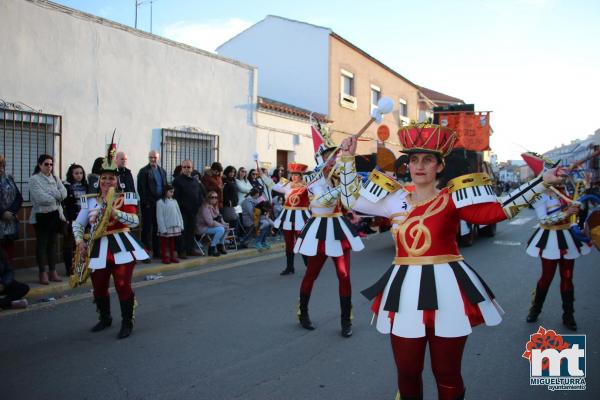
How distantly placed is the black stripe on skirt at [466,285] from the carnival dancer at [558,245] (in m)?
3.18

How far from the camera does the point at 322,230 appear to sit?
5.41 meters

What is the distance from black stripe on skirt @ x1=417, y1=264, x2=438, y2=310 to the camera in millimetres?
2734

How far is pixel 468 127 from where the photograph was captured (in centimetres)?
1645

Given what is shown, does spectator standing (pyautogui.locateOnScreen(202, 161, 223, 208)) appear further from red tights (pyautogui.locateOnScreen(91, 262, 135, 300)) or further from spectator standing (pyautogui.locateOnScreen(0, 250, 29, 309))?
red tights (pyautogui.locateOnScreen(91, 262, 135, 300))

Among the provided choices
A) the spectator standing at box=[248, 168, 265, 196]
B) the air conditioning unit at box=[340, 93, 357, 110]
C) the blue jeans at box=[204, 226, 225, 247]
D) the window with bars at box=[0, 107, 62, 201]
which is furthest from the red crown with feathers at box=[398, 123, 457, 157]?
the air conditioning unit at box=[340, 93, 357, 110]

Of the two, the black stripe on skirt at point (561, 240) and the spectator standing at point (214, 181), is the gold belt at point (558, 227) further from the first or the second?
the spectator standing at point (214, 181)

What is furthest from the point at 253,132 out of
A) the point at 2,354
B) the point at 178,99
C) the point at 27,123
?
the point at 2,354

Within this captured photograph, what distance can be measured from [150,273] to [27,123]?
3.47 meters

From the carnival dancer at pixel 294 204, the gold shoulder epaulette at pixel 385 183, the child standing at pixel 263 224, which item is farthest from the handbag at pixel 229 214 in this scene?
the gold shoulder epaulette at pixel 385 183

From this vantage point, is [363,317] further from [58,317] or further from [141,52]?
[141,52]

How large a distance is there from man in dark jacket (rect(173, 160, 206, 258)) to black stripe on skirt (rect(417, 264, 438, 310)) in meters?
7.77

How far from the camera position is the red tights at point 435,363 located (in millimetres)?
2742

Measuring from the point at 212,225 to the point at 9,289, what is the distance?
183 inches

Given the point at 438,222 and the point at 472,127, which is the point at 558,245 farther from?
the point at 472,127
